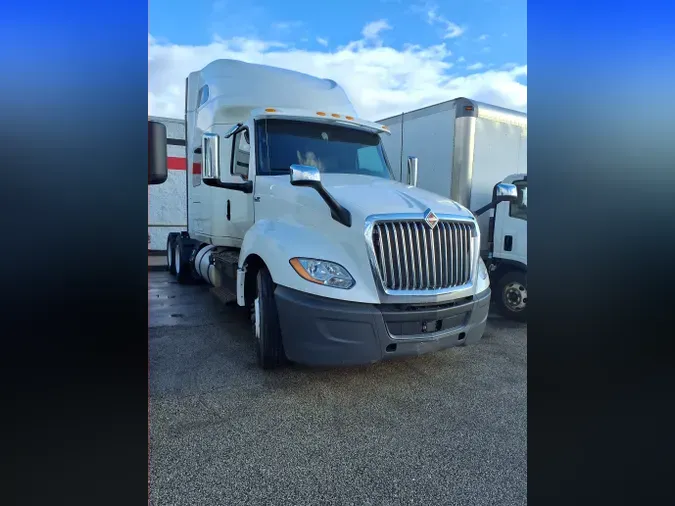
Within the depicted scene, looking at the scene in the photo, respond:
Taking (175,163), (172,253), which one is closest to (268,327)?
(172,253)

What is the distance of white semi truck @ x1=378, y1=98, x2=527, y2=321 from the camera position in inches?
249

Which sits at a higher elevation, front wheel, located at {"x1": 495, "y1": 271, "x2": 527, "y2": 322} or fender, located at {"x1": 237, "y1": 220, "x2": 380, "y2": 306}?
fender, located at {"x1": 237, "y1": 220, "x2": 380, "y2": 306}

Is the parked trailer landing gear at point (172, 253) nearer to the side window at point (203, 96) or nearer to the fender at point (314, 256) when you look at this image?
the side window at point (203, 96)

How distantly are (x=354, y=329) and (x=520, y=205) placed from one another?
418 cm

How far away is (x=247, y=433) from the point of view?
2.96 meters

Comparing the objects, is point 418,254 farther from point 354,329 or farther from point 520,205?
point 520,205

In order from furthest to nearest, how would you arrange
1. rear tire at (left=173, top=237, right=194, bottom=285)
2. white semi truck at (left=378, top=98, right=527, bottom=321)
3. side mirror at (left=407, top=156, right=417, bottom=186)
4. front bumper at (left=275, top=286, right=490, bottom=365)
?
rear tire at (left=173, top=237, right=194, bottom=285), white semi truck at (left=378, top=98, right=527, bottom=321), side mirror at (left=407, top=156, right=417, bottom=186), front bumper at (left=275, top=286, right=490, bottom=365)

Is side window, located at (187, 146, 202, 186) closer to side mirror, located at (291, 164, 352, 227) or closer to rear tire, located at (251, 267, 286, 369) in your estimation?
rear tire, located at (251, 267, 286, 369)

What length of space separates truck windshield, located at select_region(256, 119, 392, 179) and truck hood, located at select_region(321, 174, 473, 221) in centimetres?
40

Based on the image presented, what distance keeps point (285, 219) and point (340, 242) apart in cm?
92

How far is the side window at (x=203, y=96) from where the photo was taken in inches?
253

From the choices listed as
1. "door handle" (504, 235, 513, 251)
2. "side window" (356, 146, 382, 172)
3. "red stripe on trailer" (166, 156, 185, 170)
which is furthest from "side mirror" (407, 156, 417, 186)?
"red stripe on trailer" (166, 156, 185, 170)

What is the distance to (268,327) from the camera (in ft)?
12.8
